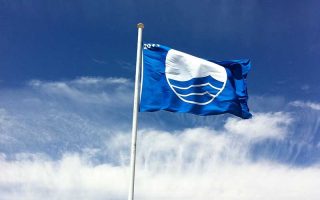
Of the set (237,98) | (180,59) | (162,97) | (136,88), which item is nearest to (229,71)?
(237,98)

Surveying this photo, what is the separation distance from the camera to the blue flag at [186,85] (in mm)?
21797

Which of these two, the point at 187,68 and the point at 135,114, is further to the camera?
the point at 187,68

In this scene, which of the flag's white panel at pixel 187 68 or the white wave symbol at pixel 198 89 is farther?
the flag's white panel at pixel 187 68

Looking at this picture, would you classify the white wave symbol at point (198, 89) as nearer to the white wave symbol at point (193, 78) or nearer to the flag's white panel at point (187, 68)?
the white wave symbol at point (193, 78)

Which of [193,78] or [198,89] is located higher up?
[193,78]

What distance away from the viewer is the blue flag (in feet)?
71.5

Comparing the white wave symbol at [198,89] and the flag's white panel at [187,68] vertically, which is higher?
the flag's white panel at [187,68]

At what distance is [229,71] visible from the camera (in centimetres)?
2477

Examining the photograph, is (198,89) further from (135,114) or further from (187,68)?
(135,114)

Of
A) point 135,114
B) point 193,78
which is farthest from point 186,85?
point 135,114

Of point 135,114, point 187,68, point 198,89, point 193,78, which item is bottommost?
point 135,114

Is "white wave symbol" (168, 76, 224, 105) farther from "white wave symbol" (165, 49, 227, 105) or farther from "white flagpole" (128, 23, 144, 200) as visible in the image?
"white flagpole" (128, 23, 144, 200)

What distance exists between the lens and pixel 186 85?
2283cm

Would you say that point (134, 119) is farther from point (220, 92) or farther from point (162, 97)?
point (220, 92)
